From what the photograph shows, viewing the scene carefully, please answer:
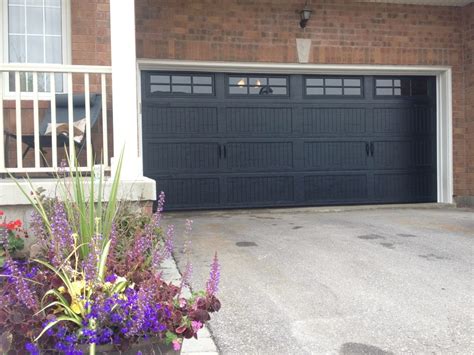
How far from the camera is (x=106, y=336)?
7.14 feet

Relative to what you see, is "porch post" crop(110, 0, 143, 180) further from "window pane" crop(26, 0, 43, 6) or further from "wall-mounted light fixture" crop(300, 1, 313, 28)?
"wall-mounted light fixture" crop(300, 1, 313, 28)

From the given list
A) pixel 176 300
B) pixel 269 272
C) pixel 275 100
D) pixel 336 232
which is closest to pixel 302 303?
pixel 269 272

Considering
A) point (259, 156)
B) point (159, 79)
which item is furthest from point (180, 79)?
point (259, 156)

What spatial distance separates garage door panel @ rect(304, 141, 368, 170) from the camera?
9031 mm

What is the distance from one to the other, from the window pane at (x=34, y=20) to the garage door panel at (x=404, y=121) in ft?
19.1

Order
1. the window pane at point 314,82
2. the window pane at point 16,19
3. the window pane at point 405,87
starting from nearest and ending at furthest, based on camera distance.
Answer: the window pane at point 16,19 → the window pane at point 314,82 → the window pane at point 405,87

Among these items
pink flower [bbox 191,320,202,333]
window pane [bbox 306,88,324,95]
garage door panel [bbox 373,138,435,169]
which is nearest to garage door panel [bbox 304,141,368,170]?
garage door panel [bbox 373,138,435,169]

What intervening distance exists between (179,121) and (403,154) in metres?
4.20

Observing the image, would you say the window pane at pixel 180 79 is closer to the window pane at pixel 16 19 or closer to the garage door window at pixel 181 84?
the garage door window at pixel 181 84

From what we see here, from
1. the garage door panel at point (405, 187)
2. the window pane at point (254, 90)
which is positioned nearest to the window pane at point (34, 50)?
the window pane at point (254, 90)

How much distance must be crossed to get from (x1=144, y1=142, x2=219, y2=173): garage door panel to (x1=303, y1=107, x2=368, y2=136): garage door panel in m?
1.74

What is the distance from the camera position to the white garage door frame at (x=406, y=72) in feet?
27.5

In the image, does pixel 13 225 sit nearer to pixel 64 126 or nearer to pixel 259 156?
pixel 64 126

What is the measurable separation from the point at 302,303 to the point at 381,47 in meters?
6.46
